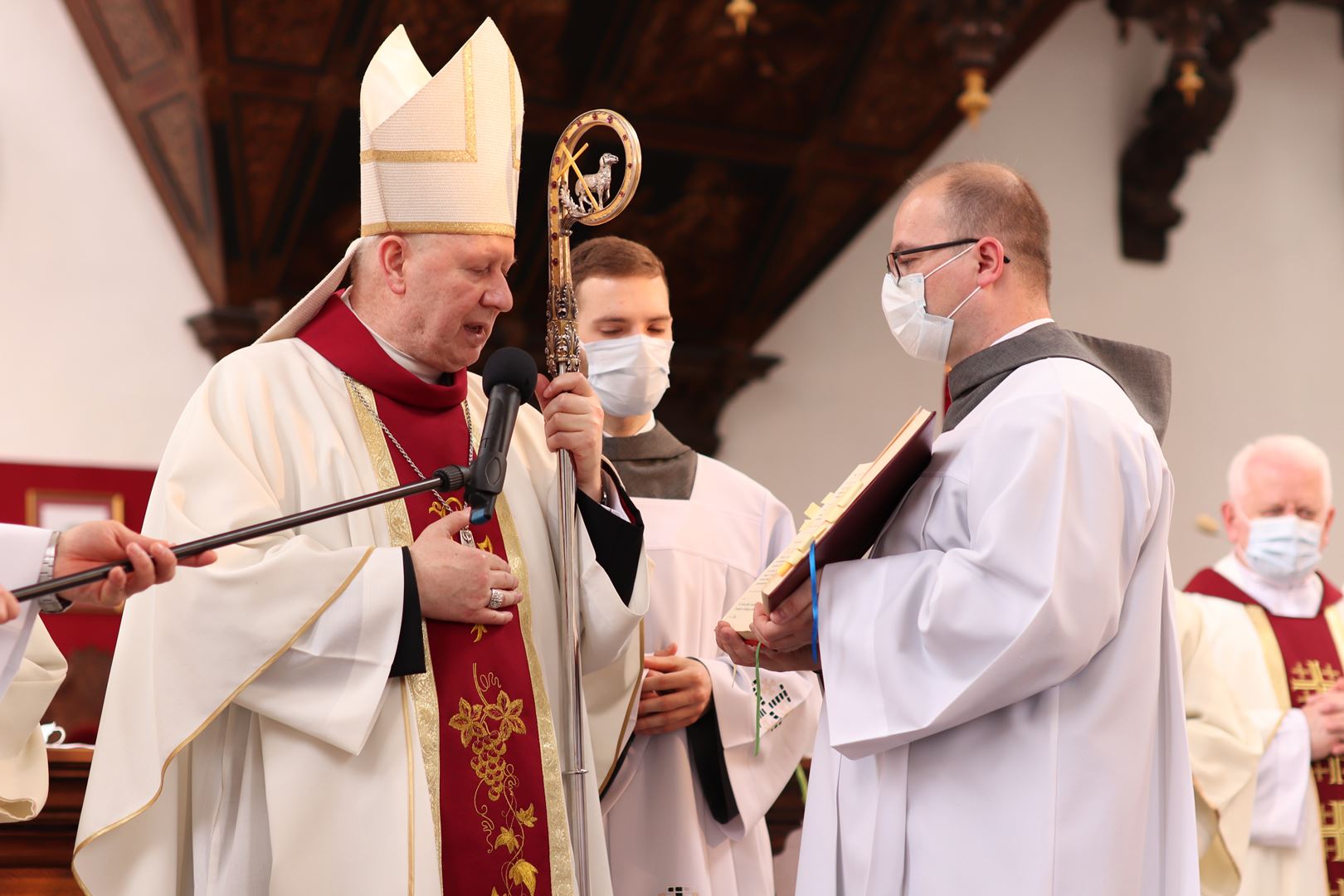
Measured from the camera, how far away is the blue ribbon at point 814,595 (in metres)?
3.04

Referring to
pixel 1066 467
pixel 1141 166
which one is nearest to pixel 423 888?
pixel 1066 467

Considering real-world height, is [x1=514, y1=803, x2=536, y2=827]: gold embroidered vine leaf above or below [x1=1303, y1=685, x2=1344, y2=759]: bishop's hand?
above

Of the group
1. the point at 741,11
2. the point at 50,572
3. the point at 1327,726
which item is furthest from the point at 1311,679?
the point at 50,572

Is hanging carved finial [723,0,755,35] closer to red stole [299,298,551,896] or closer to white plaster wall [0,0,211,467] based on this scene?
white plaster wall [0,0,211,467]

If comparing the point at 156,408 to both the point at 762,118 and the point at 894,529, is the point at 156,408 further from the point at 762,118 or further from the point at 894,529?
the point at 894,529

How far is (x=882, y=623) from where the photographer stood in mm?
2969

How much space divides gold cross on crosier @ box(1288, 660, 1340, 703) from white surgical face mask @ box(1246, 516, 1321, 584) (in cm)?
34

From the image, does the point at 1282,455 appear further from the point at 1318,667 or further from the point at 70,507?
the point at 70,507

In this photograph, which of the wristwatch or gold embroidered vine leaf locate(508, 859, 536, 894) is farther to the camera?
gold embroidered vine leaf locate(508, 859, 536, 894)

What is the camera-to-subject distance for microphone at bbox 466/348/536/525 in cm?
252

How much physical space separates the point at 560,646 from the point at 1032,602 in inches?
41.9

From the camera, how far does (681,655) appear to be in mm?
3896

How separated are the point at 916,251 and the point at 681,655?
1211 mm

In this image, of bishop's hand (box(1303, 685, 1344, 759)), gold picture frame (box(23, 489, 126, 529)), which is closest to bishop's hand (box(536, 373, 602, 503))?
bishop's hand (box(1303, 685, 1344, 759))
